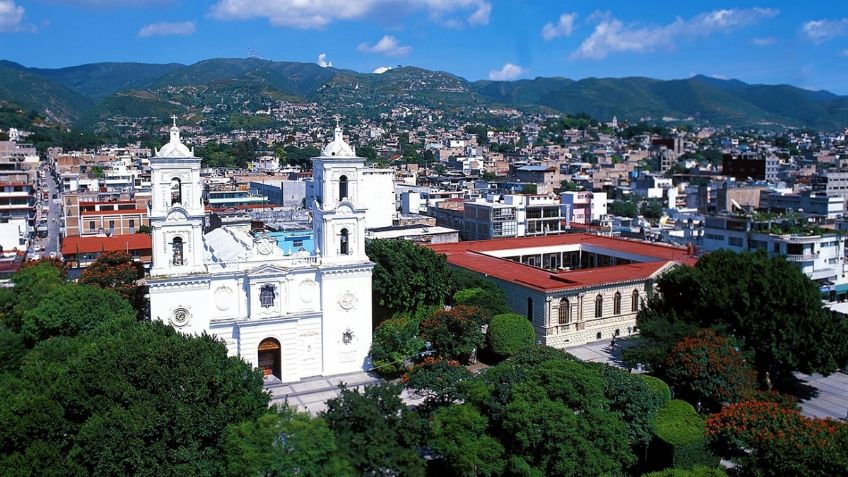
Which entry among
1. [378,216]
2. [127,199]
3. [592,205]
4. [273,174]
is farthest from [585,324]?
[273,174]

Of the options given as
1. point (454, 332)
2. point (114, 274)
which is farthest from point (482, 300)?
point (114, 274)

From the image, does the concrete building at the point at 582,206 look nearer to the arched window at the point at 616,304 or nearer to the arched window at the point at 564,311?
the arched window at the point at 616,304

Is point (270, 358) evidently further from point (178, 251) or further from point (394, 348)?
point (178, 251)

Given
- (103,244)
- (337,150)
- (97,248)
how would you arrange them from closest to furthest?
(337,150), (97,248), (103,244)

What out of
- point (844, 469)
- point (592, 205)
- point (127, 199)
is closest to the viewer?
point (844, 469)

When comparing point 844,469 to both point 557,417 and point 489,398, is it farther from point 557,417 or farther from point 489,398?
point 489,398

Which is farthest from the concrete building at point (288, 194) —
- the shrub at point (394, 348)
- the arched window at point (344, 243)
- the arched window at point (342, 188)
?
the shrub at point (394, 348)
